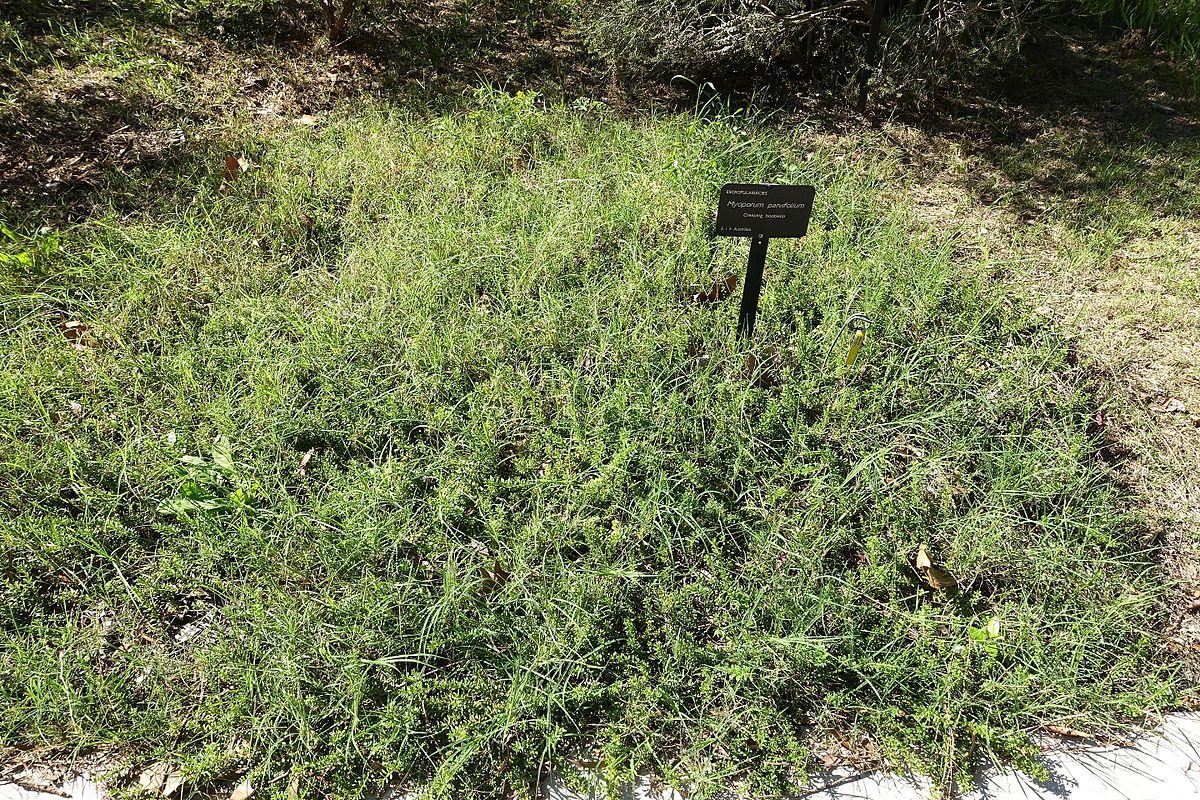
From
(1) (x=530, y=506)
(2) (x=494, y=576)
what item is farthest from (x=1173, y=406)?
(2) (x=494, y=576)

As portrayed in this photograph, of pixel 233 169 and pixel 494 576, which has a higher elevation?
pixel 233 169

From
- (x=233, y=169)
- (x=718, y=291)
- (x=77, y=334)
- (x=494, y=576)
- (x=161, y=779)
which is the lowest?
(x=161, y=779)

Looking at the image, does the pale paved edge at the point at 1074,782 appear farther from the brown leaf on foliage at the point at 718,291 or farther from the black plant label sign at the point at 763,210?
the brown leaf on foliage at the point at 718,291

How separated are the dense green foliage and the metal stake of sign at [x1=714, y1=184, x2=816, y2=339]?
41cm

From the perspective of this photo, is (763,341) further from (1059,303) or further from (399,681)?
(399,681)

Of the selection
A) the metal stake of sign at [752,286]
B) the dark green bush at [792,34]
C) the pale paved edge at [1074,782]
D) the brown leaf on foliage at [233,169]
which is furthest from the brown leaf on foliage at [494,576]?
the dark green bush at [792,34]

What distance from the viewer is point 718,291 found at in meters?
3.31

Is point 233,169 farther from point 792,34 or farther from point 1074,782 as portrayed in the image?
point 1074,782

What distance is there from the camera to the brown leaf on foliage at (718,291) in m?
3.28

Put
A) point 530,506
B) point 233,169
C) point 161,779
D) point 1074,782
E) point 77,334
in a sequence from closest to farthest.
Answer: point 161,779, point 1074,782, point 530,506, point 77,334, point 233,169

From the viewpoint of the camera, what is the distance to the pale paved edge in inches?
77.4

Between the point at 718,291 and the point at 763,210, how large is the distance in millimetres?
647

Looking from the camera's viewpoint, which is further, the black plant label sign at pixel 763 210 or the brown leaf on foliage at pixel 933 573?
the black plant label sign at pixel 763 210

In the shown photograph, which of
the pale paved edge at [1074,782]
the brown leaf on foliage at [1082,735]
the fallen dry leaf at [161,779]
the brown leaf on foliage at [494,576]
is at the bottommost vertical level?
the fallen dry leaf at [161,779]
